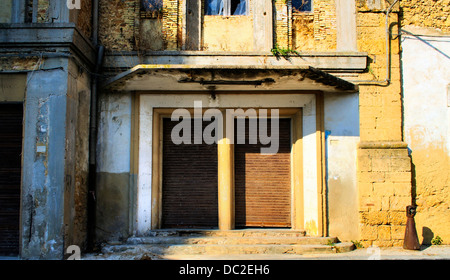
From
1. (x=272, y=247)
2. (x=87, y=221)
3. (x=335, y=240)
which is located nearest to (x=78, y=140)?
(x=87, y=221)

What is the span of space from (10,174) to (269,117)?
521 centimetres

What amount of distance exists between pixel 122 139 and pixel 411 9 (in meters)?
6.76

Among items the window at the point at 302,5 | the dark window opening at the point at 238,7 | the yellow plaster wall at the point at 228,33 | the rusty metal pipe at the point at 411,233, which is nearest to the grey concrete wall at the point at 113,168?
the yellow plaster wall at the point at 228,33

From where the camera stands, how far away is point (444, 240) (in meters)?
7.30

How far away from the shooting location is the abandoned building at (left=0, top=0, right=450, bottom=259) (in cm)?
722

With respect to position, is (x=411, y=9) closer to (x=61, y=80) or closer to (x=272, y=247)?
(x=272, y=247)

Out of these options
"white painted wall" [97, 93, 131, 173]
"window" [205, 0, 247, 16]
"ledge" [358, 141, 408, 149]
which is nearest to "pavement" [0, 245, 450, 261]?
"white painted wall" [97, 93, 131, 173]

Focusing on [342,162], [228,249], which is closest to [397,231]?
[342,162]

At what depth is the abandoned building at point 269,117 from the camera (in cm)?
722

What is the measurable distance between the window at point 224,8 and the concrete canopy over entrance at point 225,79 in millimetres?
1733

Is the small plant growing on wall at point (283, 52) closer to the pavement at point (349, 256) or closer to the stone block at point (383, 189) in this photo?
the stone block at point (383, 189)

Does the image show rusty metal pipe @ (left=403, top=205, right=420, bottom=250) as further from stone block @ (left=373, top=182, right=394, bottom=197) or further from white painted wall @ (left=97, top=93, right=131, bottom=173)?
white painted wall @ (left=97, top=93, right=131, bottom=173)

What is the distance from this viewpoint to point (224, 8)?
25.6ft

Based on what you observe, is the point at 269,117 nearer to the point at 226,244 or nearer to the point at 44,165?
the point at 226,244
